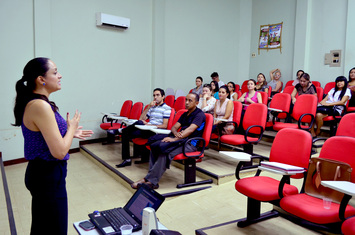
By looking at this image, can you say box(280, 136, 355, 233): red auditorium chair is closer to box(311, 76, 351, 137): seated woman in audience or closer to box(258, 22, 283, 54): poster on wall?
box(311, 76, 351, 137): seated woman in audience

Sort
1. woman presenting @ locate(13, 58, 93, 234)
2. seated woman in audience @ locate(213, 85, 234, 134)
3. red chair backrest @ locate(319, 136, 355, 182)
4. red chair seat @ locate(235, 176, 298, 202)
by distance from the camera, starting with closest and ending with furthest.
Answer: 1. woman presenting @ locate(13, 58, 93, 234)
2. red chair backrest @ locate(319, 136, 355, 182)
3. red chair seat @ locate(235, 176, 298, 202)
4. seated woman in audience @ locate(213, 85, 234, 134)

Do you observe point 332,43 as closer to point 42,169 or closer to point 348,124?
point 348,124

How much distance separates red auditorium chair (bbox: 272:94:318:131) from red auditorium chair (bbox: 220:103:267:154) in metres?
0.59

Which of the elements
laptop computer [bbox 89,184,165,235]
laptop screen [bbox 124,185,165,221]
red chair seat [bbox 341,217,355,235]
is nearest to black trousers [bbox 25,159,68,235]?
laptop computer [bbox 89,184,165,235]

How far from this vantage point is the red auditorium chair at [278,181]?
2156mm

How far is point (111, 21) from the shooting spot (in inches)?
230

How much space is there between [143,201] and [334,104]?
13.4 ft

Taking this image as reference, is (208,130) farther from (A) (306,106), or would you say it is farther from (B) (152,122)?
(A) (306,106)

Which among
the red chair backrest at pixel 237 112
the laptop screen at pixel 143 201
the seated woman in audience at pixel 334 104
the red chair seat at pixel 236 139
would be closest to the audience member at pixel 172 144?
the red chair seat at pixel 236 139

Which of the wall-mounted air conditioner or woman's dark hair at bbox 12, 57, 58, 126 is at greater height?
the wall-mounted air conditioner

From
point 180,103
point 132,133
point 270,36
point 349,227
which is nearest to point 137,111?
point 180,103

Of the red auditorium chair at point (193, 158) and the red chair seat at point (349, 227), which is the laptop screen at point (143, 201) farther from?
the red auditorium chair at point (193, 158)

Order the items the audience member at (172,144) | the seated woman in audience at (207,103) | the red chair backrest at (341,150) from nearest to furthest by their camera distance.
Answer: the red chair backrest at (341,150) < the audience member at (172,144) < the seated woman in audience at (207,103)

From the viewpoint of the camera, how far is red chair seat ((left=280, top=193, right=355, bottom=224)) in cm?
179
